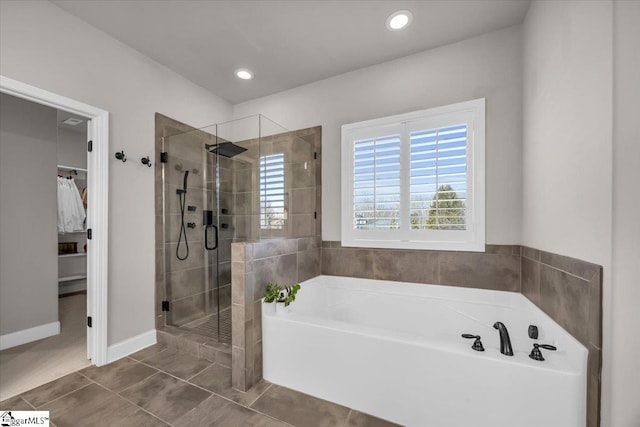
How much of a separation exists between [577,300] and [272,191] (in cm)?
214

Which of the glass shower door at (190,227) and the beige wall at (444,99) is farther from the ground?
the beige wall at (444,99)

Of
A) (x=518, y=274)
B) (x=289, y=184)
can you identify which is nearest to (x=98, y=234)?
(x=289, y=184)

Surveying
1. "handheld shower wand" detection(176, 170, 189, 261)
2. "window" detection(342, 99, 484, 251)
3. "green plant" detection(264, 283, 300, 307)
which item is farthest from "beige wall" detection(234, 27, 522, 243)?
"handheld shower wand" detection(176, 170, 189, 261)

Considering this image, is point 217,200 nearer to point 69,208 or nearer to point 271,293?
point 271,293

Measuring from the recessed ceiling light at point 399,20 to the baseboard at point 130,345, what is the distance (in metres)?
3.38

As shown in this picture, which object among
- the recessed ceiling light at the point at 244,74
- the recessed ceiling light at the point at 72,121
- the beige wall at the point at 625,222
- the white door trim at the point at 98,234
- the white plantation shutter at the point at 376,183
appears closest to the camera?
the beige wall at the point at 625,222

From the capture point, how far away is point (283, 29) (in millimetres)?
2127

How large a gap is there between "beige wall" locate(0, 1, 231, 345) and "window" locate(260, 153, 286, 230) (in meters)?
1.10

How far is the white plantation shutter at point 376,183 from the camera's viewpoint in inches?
96.9

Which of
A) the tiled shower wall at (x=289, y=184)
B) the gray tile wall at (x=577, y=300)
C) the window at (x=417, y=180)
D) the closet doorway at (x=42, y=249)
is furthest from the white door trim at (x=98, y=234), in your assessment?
the gray tile wall at (x=577, y=300)

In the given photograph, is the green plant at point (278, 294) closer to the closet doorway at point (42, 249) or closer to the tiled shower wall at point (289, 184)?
the tiled shower wall at point (289, 184)

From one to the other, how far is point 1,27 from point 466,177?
338 centimetres

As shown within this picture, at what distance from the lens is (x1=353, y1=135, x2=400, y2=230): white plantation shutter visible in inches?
96.9

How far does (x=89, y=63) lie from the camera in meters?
2.06
